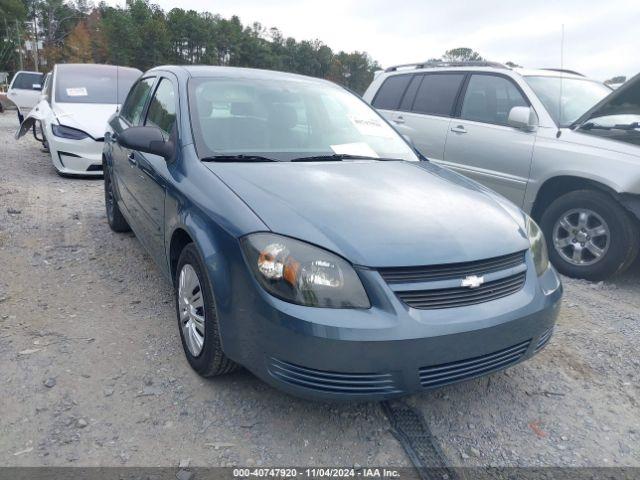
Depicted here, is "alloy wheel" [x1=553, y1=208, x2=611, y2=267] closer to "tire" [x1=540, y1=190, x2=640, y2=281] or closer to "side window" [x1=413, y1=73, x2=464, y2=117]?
"tire" [x1=540, y1=190, x2=640, y2=281]

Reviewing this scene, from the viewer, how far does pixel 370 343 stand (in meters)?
→ 2.03

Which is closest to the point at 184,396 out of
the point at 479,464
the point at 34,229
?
the point at 479,464

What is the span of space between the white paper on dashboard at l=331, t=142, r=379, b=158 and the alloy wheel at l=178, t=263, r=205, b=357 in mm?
A: 1199

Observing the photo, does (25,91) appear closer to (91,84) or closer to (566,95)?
(91,84)

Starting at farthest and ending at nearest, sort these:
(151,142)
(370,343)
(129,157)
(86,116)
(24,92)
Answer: (24,92), (86,116), (129,157), (151,142), (370,343)

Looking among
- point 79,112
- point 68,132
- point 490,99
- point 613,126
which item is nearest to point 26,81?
point 79,112

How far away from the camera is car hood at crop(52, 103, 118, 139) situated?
730cm

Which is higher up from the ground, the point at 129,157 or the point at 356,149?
the point at 356,149

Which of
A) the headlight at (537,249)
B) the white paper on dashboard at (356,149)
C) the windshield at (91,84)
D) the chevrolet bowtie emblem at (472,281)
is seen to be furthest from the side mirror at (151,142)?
the windshield at (91,84)

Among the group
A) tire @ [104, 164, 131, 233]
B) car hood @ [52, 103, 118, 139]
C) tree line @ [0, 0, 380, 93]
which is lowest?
tire @ [104, 164, 131, 233]

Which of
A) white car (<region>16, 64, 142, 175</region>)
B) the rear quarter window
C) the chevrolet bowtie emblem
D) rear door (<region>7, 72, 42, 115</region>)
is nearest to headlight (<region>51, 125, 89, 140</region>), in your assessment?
white car (<region>16, 64, 142, 175</region>)

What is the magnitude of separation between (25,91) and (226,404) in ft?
55.6

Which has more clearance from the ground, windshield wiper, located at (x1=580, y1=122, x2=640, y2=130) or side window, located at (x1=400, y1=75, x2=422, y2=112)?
side window, located at (x1=400, y1=75, x2=422, y2=112)

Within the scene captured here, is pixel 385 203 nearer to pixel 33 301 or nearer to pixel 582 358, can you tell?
pixel 582 358
